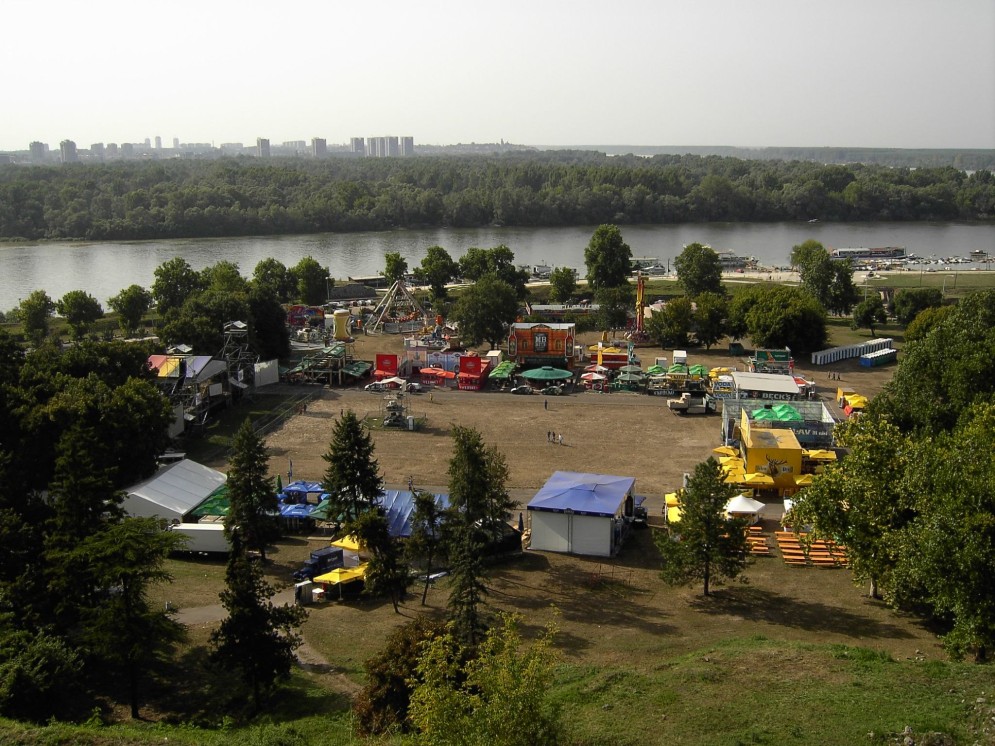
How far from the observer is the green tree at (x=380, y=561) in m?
10.3

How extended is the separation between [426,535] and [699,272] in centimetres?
2275

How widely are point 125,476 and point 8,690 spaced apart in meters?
6.66

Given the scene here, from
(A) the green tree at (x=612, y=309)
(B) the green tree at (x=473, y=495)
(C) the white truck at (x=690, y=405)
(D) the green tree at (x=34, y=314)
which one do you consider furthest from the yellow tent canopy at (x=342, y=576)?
(D) the green tree at (x=34, y=314)

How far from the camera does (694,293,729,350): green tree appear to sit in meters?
25.3

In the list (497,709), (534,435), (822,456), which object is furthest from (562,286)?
(497,709)

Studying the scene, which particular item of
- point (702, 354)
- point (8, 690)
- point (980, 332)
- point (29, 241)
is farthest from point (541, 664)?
point (29, 241)

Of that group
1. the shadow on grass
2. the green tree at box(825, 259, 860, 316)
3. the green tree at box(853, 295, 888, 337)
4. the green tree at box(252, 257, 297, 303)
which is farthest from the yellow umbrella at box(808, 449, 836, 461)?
the green tree at box(252, 257, 297, 303)

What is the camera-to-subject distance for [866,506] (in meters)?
10.1

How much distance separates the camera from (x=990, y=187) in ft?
215

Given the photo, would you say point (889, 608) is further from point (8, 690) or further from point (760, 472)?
point (8, 690)

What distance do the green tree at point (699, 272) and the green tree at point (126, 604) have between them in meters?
25.3

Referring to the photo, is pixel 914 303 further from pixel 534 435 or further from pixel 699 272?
pixel 534 435

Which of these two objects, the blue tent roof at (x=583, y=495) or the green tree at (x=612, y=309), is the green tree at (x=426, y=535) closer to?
the blue tent roof at (x=583, y=495)

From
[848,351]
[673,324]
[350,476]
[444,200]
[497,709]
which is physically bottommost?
[848,351]
